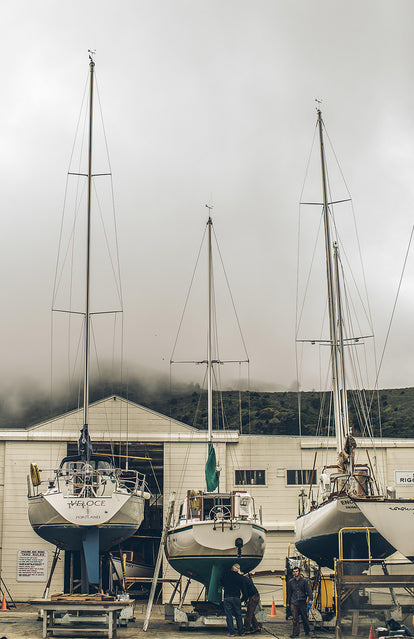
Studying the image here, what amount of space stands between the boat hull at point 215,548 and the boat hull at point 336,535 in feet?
6.72

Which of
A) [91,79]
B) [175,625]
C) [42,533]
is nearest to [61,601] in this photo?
[175,625]

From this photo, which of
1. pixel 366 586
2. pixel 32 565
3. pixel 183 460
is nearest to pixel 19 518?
pixel 32 565

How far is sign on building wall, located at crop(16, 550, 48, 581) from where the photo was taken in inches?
1180

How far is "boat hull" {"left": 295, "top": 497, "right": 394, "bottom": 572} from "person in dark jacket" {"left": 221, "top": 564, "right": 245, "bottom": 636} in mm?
3456

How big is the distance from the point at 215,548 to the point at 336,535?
3677 millimetres

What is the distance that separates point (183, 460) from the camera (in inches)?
1239

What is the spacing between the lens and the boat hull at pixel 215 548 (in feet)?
68.7

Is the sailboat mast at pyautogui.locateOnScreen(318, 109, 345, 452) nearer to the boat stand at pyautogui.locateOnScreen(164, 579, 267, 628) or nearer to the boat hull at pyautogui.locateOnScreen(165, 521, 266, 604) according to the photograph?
the boat hull at pyautogui.locateOnScreen(165, 521, 266, 604)

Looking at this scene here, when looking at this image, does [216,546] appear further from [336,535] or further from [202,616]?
[336,535]

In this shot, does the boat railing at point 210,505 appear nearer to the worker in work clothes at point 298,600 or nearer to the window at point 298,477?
the worker in work clothes at point 298,600

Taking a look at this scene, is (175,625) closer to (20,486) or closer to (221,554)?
(221,554)

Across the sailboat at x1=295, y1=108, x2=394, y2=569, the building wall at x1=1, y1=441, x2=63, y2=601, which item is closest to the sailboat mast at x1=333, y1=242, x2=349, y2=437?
the sailboat at x1=295, y1=108, x2=394, y2=569

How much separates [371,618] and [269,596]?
45.2 ft

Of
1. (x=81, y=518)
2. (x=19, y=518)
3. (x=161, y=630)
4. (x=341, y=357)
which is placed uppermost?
(x=341, y=357)
